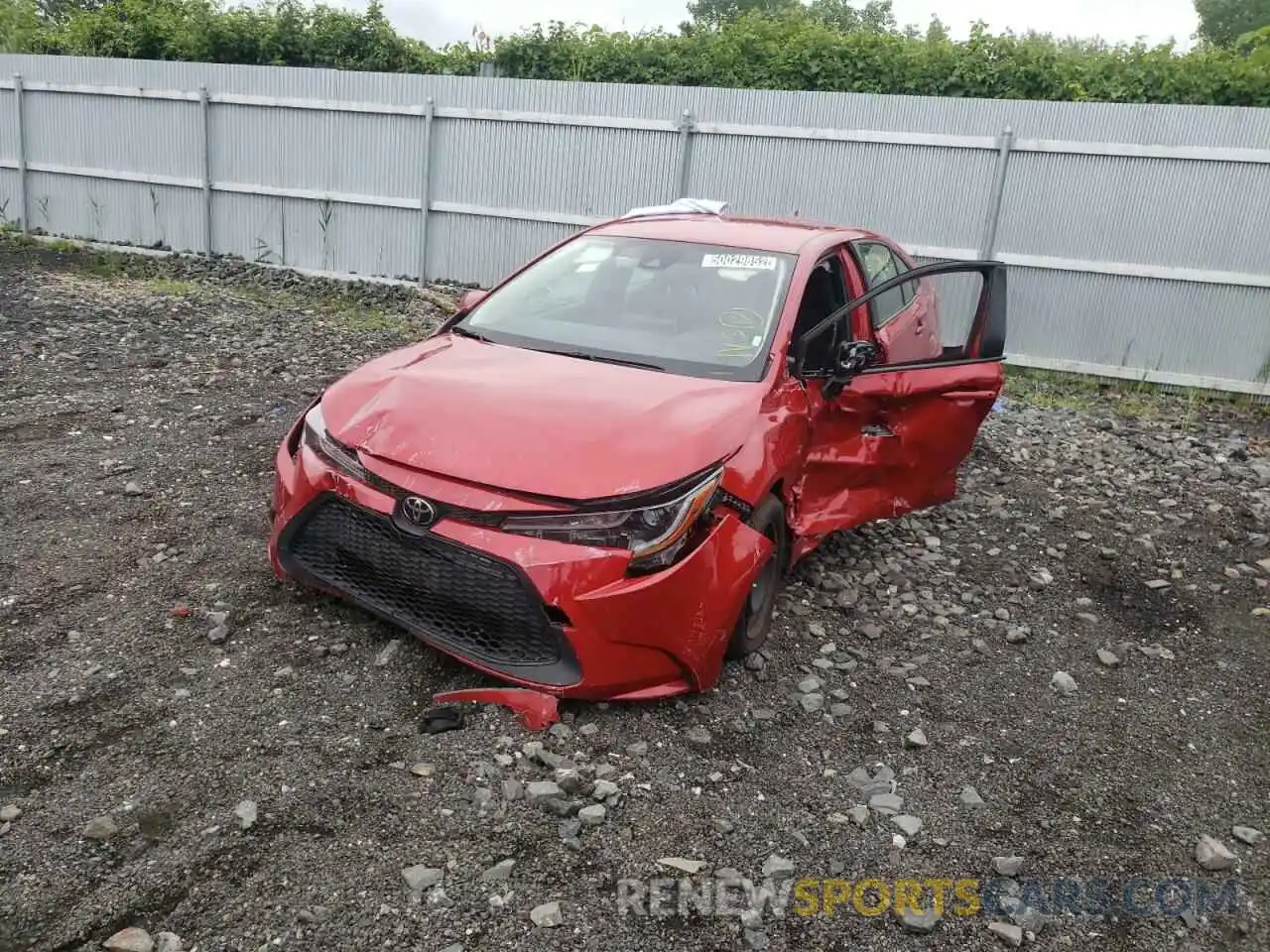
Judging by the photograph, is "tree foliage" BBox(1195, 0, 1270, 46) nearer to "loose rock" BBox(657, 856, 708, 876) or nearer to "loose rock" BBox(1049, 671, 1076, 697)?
"loose rock" BBox(1049, 671, 1076, 697)

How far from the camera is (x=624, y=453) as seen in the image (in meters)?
3.17

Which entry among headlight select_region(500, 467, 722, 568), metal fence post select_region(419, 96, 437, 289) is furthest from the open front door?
metal fence post select_region(419, 96, 437, 289)

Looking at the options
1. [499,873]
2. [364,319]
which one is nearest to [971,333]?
[499,873]

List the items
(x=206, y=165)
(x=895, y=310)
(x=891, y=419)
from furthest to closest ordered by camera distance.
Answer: (x=206, y=165), (x=895, y=310), (x=891, y=419)

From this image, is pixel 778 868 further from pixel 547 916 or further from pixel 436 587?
pixel 436 587

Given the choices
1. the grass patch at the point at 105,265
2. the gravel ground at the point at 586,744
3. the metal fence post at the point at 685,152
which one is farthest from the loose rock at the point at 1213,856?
the grass patch at the point at 105,265

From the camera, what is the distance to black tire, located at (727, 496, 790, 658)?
361cm

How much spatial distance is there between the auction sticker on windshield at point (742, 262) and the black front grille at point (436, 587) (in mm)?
1943

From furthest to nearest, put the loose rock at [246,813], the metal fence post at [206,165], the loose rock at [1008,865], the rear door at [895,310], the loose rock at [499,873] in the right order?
the metal fence post at [206,165]
the rear door at [895,310]
the loose rock at [1008,865]
the loose rock at [246,813]
the loose rock at [499,873]

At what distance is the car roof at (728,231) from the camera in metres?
4.51

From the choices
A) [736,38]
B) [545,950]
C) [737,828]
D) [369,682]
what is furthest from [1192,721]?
[736,38]

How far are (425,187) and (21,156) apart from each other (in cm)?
608

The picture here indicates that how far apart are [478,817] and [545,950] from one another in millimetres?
507

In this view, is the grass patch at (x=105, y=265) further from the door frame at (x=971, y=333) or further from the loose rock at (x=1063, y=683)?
the loose rock at (x=1063, y=683)
